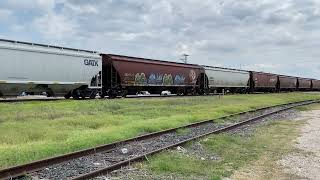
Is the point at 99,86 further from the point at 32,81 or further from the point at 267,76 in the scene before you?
the point at 267,76

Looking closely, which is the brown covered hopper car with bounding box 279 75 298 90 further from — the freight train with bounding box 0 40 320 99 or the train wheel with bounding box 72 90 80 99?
the train wheel with bounding box 72 90 80 99

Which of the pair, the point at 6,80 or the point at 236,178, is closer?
the point at 236,178

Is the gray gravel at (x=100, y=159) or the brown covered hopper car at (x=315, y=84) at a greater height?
the brown covered hopper car at (x=315, y=84)

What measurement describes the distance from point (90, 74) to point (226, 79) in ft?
96.2

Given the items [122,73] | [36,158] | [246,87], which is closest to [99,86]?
[122,73]

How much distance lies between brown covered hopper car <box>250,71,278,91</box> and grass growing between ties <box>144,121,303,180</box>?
48668 millimetres

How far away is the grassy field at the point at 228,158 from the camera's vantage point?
10.4m

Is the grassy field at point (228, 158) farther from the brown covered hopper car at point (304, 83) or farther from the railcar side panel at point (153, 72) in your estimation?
the brown covered hopper car at point (304, 83)

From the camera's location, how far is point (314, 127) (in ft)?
74.9

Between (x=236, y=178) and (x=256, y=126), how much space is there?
464 inches

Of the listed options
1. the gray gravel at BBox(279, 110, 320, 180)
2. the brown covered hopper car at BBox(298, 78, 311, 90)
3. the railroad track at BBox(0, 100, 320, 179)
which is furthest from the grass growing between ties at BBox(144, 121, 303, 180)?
the brown covered hopper car at BBox(298, 78, 311, 90)

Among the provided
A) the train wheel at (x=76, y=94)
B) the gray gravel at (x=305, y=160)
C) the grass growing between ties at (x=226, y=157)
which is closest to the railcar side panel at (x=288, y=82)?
the train wheel at (x=76, y=94)

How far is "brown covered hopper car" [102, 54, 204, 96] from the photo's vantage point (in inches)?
1399

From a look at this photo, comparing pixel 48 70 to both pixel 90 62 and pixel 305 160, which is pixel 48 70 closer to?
pixel 90 62
